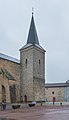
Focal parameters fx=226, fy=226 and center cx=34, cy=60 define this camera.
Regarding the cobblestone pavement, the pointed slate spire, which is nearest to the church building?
the pointed slate spire

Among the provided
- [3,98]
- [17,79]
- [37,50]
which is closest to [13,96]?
[3,98]

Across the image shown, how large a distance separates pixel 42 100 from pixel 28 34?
1463 cm

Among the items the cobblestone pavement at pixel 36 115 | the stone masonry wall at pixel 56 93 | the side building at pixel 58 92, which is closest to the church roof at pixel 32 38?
the cobblestone pavement at pixel 36 115

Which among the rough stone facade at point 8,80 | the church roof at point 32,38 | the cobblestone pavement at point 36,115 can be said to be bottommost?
the cobblestone pavement at point 36,115

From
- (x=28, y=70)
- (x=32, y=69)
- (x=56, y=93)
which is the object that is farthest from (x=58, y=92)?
(x=32, y=69)

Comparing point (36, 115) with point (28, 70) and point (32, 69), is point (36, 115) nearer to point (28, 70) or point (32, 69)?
point (32, 69)

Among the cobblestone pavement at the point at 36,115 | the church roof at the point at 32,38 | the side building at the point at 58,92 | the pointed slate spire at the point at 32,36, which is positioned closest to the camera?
the cobblestone pavement at the point at 36,115

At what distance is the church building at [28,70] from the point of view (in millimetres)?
44531

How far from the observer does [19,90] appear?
1813 inches

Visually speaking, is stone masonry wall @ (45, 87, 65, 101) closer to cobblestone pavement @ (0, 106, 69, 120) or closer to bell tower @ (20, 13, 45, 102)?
bell tower @ (20, 13, 45, 102)

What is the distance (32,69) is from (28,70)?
3.73 ft

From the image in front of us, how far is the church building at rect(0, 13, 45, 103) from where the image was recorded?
44531 millimetres

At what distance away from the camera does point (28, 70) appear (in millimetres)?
46094

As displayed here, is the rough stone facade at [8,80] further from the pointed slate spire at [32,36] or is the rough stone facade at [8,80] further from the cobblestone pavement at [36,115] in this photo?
the cobblestone pavement at [36,115]
